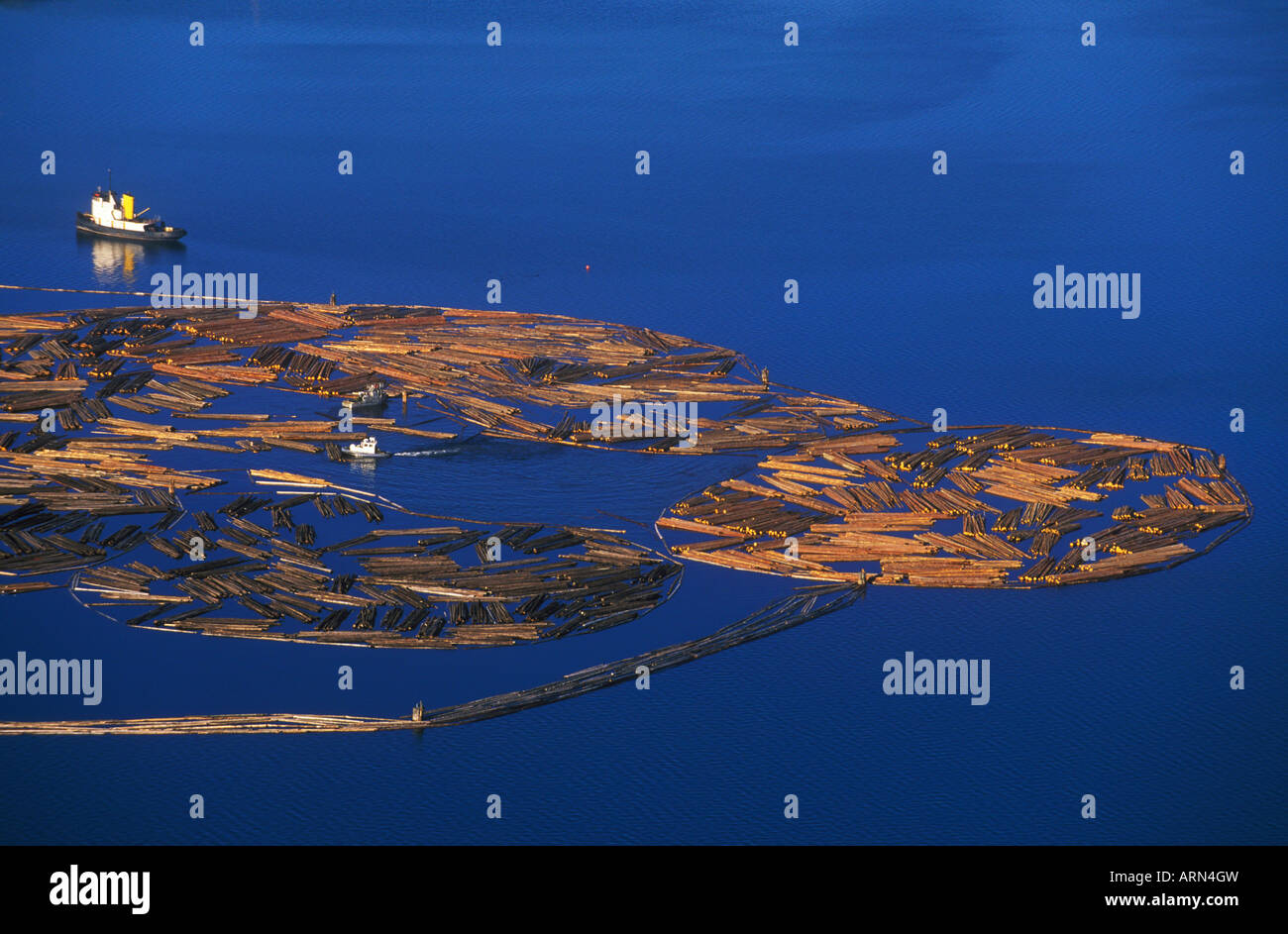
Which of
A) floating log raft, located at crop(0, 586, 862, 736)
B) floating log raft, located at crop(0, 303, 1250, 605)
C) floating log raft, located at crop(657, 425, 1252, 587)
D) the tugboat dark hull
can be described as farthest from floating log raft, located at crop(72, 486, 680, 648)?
the tugboat dark hull

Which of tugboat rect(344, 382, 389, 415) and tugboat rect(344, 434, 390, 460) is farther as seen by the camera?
tugboat rect(344, 382, 389, 415)

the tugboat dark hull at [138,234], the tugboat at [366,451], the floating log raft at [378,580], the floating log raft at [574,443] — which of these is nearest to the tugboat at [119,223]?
the tugboat dark hull at [138,234]

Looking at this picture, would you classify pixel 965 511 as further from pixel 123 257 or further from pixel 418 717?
pixel 123 257

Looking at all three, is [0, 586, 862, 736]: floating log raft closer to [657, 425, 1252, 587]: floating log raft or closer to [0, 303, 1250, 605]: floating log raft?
[0, 303, 1250, 605]: floating log raft

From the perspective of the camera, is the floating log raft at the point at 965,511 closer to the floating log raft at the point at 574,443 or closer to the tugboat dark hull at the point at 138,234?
the floating log raft at the point at 574,443

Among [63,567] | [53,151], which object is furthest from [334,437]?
[53,151]

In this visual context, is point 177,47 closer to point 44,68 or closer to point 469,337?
point 44,68
